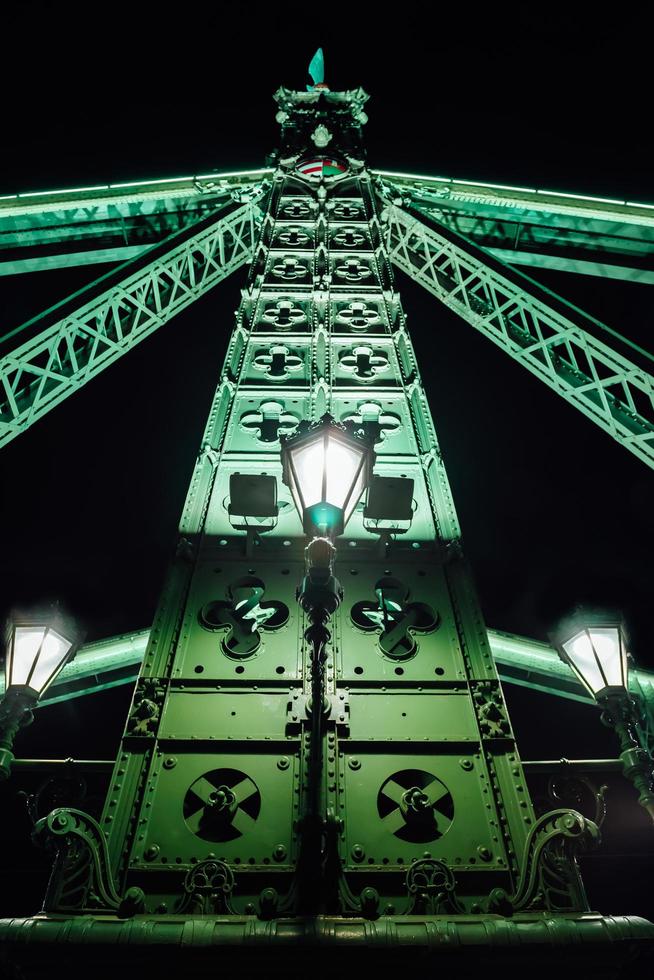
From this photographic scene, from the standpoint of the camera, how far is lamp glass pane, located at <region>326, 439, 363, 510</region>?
14.1ft

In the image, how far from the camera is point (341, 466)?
4.36m

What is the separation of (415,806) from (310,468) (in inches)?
95.7

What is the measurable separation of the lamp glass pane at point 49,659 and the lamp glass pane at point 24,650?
0.05m

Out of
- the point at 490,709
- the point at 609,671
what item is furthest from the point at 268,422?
the point at 609,671

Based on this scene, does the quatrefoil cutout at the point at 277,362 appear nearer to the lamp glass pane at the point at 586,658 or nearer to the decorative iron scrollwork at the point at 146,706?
the decorative iron scrollwork at the point at 146,706

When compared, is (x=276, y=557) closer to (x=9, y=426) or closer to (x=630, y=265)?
(x=9, y=426)

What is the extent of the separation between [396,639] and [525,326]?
7503 mm

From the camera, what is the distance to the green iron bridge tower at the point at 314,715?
3.79 metres

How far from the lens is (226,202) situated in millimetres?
14625

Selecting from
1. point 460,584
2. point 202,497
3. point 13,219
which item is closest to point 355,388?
point 202,497

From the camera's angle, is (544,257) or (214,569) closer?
(214,569)

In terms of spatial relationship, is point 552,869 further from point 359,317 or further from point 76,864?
point 359,317

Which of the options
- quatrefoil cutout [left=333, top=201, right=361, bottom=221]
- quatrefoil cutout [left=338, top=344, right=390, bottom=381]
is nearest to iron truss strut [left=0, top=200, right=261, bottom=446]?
quatrefoil cutout [left=333, top=201, right=361, bottom=221]

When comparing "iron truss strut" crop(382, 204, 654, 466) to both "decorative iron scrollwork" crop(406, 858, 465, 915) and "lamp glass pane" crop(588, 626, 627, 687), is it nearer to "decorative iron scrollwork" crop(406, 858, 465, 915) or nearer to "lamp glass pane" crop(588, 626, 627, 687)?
"lamp glass pane" crop(588, 626, 627, 687)
